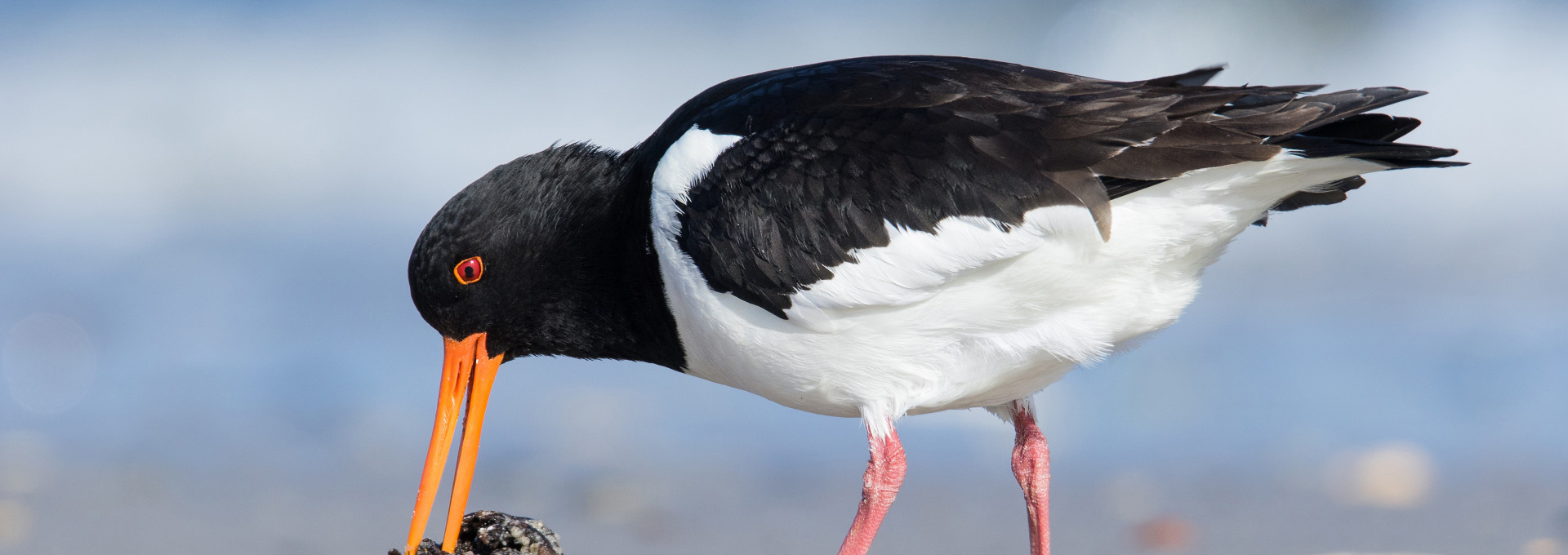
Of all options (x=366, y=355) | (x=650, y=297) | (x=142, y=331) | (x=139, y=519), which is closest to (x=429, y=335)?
(x=366, y=355)

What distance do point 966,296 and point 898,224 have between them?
0.93 feet

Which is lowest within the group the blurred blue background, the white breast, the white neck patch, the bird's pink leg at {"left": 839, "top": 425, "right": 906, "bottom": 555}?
the bird's pink leg at {"left": 839, "top": 425, "right": 906, "bottom": 555}

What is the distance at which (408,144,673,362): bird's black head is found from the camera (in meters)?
3.42

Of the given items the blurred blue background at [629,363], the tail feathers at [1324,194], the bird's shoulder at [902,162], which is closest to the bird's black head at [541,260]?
the bird's shoulder at [902,162]

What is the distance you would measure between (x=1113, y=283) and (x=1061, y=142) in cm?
45

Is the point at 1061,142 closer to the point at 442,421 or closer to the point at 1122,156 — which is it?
the point at 1122,156

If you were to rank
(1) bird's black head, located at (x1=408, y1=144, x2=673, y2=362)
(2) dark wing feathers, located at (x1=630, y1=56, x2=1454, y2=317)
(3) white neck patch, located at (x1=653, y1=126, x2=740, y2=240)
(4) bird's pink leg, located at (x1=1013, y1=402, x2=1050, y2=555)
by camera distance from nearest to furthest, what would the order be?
(2) dark wing feathers, located at (x1=630, y1=56, x2=1454, y2=317) < (3) white neck patch, located at (x1=653, y1=126, x2=740, y2=240) < (1) bird's black head, located at (x1=408, y1=144, x2=673, y2=362) < (4) bird's pink leg, located at (x1=1013, y1=402, x2=1050, y2=555)

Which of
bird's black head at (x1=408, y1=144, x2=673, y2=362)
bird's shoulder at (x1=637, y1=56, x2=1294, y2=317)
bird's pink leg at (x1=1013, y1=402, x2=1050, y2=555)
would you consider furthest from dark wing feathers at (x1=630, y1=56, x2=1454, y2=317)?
bird's pink leg at (x1=1013, y1=402, x2=1050, y2=555)

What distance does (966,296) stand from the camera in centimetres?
302

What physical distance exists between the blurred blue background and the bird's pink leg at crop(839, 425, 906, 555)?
4.48 feet

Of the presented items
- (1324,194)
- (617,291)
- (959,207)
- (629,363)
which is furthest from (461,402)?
(629,363)

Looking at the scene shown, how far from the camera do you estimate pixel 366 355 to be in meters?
6.52

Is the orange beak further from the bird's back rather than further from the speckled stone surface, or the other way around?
the bird's back

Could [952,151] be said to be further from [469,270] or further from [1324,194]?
[469,270]
